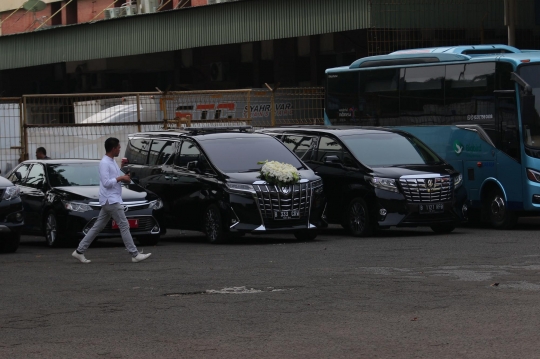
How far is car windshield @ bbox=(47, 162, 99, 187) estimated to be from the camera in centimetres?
1934

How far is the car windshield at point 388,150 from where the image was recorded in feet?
65.6

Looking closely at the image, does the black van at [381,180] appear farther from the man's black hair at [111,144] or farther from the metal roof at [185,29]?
the metal roof at [185,29]

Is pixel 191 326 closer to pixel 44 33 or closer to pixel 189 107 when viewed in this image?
pixel 189 107

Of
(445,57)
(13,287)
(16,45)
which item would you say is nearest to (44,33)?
(16,45)

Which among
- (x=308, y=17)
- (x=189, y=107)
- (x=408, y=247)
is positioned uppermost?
(x=308, y=17)

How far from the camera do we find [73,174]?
19594mm

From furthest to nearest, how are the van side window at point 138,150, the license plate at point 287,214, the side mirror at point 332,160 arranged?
the van side window at point 138,150 → the side mirror at point 332,160 → the license plate at point 287,214

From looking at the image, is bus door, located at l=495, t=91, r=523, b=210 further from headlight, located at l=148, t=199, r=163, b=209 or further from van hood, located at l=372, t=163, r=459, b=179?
headlight, located at l=148, t=199, r=163, b=209

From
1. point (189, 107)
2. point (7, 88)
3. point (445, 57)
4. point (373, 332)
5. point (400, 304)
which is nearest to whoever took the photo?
point (373, 332)

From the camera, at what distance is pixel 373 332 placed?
9.08 metres

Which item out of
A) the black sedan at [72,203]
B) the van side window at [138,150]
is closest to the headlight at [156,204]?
the black sedan at [72,203]

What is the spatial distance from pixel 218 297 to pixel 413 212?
8.41m

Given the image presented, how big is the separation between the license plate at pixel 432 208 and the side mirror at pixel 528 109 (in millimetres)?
2349

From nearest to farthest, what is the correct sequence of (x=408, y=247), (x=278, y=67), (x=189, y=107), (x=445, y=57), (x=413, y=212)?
(x=408, y=247)
(x=413, y=212)
(x=445, y=57)
(x=189, y=107)
(x=278, y=67)
